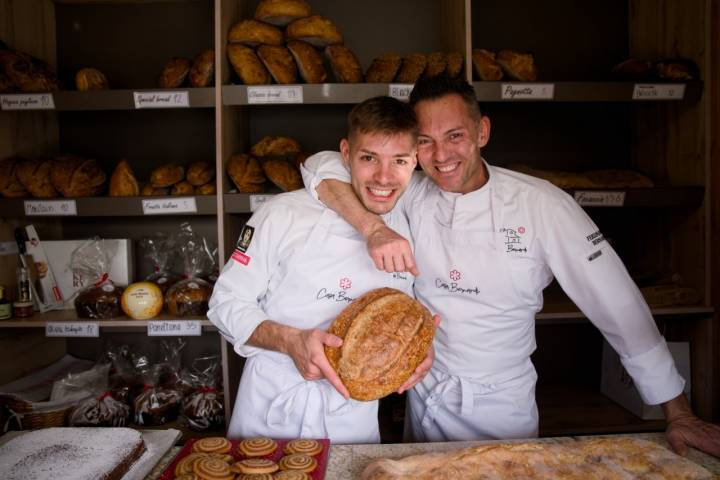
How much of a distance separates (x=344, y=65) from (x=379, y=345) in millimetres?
1377

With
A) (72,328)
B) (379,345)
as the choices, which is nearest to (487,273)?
(379,345)

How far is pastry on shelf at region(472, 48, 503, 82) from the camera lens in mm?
2150

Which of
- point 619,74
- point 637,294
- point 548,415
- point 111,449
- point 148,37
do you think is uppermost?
point 148,37

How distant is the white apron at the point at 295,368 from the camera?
153 centimetres

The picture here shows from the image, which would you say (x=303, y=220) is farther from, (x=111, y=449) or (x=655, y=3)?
(x=655, y=3)

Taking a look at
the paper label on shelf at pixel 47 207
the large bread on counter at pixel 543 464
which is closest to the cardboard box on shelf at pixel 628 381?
the large bread on counter at pixel 543 464

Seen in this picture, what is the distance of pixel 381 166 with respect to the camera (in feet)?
4.85


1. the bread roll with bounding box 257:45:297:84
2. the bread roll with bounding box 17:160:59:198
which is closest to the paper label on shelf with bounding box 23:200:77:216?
the bread roll with bounding box 17:160:59:198

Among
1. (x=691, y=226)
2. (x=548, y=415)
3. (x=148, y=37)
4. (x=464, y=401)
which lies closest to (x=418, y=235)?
(x=464, y=401)

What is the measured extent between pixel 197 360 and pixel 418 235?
1.46 m

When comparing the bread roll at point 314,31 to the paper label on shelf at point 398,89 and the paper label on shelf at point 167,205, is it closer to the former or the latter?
the paper label on shelf at point 398,89

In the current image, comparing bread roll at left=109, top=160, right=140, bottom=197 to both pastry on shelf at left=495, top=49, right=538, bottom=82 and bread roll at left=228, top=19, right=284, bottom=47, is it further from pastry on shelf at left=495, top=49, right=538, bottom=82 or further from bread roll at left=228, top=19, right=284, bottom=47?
pastry on shelf at left=495, top=49, right=538, bottom=82

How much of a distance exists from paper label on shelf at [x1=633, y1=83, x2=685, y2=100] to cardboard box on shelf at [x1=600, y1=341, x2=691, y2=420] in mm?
1089

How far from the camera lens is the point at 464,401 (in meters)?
1.61
